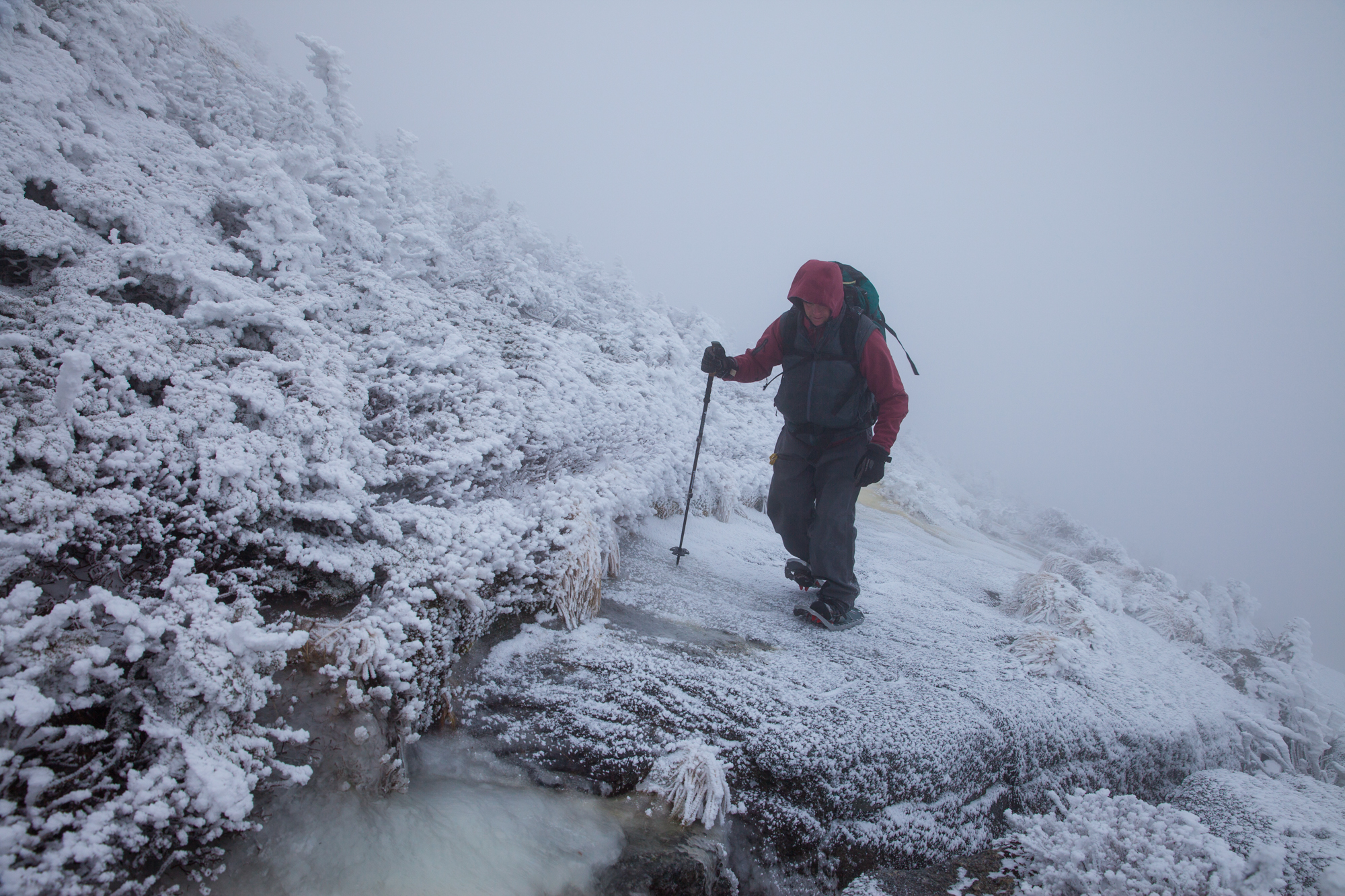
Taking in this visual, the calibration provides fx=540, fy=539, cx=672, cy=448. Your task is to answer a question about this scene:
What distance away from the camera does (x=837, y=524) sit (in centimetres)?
459

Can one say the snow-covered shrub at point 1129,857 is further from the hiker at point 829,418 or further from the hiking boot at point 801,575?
the hiking boot at point 801,575

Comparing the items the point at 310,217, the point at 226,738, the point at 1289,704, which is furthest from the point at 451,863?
the point at 1289,704

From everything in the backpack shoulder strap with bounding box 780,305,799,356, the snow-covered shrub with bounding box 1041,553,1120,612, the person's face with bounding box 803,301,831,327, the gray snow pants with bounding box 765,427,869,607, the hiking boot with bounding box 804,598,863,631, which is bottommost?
the hiking boot with bounding box 804,598,863,631

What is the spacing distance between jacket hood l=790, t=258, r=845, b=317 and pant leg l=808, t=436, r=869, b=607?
118 cm

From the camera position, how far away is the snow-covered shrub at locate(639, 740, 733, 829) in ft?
8.35

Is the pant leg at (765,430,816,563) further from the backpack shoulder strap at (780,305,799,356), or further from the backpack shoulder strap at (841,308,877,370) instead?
the backpack shoulder strap at (841,308,877,370)

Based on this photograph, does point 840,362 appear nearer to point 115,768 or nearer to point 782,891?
point 782,891

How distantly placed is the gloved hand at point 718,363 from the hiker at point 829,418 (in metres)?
0.32

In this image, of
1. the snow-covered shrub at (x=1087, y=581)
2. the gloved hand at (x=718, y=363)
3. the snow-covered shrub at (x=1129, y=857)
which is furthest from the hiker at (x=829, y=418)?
the snow-covered shrub at (x=1087, y=581)

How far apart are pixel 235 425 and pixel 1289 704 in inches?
369

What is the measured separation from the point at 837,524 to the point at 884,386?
1216 millimetres

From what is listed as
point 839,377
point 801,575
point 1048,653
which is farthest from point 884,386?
point 1048,653

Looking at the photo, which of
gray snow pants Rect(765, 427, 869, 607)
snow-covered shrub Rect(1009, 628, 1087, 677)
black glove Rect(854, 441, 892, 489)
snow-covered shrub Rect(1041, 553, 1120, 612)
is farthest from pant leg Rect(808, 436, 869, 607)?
snow-covered shrub Rect(1041, 553, 1120, 612)

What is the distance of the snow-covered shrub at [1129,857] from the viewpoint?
2287 mm
